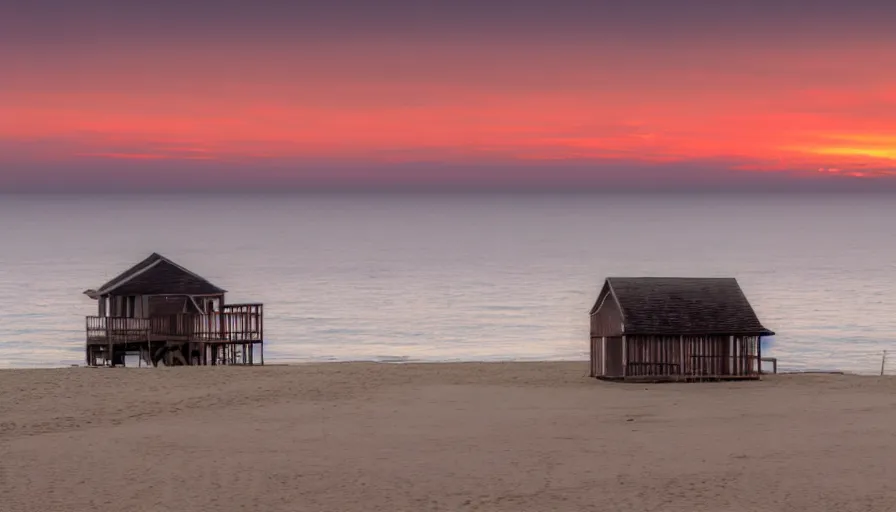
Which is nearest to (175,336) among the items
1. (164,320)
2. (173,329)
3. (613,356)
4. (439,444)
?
(173,329)

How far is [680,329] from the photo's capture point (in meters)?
40.9

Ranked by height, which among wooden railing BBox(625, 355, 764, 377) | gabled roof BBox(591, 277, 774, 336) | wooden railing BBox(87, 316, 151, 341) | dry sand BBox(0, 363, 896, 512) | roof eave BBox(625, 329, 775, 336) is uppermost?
gabled roof BBox(591, 277, 774, 336)

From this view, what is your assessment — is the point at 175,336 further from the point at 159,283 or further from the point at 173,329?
the point at 159,283

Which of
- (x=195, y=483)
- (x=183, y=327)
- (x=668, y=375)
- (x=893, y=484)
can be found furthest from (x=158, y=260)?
(x=893, y=484)


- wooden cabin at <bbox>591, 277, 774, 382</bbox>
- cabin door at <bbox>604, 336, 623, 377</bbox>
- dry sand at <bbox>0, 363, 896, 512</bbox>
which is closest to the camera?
dry sand at <bbox>0, 363, 896, 512</bbox>

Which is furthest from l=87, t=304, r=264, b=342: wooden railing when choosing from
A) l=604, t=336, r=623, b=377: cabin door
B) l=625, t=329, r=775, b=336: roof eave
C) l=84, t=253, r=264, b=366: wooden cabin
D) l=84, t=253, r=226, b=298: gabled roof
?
l=625, t=329, r=775, b=336: roof eave

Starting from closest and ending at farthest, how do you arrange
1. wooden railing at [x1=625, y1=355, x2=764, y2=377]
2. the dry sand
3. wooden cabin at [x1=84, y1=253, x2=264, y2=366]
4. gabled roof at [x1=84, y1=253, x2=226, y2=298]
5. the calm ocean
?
the dry sand < wooden railing at [x1=625, y1=355, x2=764, y2=377] < wooden cabin at [x1=84, y1=253, x2=264, y2=366] < gabled roof at [x1=84, y1=253, x2=226, y2=298] < the calm ocean

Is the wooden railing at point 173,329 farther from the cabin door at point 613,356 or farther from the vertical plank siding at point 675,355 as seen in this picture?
the vertical plank siding at point 675,355

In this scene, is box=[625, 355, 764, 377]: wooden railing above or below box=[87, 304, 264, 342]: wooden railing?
below

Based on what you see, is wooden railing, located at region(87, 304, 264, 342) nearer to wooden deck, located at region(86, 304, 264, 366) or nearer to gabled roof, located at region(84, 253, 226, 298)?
wooden deck, located at region(86, 304, 264, 366)

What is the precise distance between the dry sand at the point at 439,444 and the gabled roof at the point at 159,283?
9.36 meters

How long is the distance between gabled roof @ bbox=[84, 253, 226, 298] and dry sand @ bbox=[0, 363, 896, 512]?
9.36 meters

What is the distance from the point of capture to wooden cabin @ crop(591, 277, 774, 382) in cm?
4109

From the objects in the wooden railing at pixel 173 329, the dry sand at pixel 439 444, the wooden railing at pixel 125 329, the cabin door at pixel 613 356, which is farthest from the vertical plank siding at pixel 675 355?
the wooden railing at pixel 125 329
